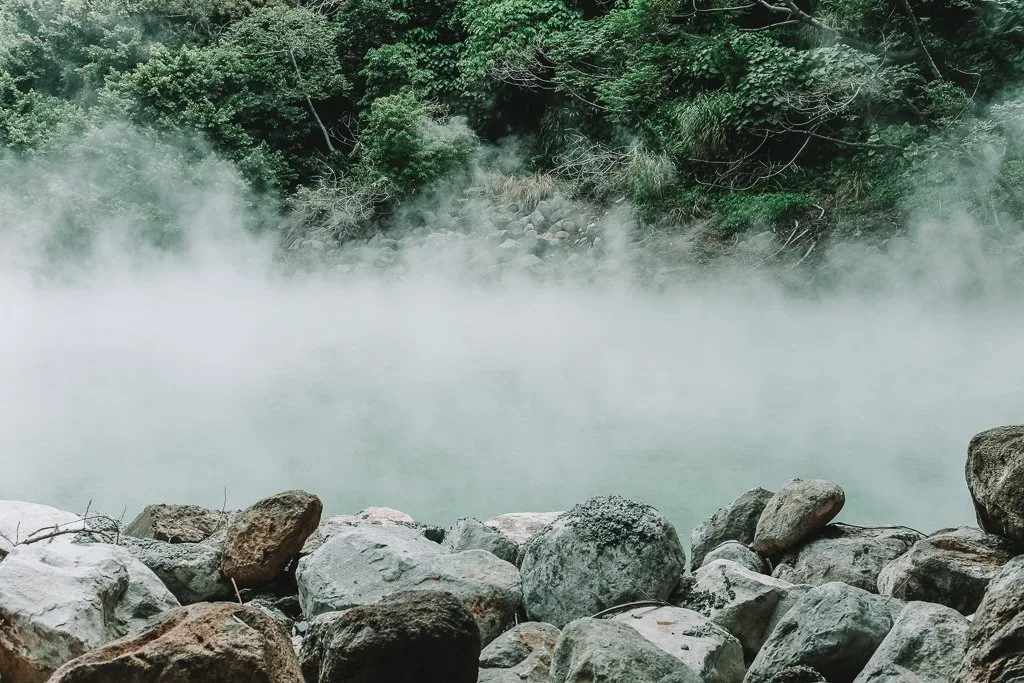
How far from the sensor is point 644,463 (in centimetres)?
700

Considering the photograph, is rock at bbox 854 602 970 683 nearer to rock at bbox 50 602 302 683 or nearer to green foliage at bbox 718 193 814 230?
rock at bbox 50 602 302 683

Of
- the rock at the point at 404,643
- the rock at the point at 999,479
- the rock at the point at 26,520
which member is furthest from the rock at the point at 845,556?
the rock at the point at 26,520

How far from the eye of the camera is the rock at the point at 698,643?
2562mm

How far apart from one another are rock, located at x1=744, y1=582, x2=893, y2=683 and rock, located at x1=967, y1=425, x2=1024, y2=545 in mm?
412

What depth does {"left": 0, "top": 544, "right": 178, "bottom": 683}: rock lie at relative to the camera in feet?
8.36

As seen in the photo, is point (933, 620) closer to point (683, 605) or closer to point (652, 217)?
point (683, 605)

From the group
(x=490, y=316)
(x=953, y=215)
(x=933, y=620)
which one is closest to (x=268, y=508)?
(x=933, y=620)

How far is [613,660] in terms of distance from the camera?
2070 mm

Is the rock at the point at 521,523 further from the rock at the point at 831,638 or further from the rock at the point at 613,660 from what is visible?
the rock at the point at 613,660

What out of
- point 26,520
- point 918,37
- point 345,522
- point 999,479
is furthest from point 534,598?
point 918,37

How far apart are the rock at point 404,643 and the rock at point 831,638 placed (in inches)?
33.1

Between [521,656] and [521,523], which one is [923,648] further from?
[521,523]

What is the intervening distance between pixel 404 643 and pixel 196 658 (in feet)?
1.38

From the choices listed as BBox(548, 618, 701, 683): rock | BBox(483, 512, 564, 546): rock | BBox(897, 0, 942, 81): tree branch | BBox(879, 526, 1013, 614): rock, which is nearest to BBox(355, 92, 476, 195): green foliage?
BBox(897, 0, 942, 81): tree branch
